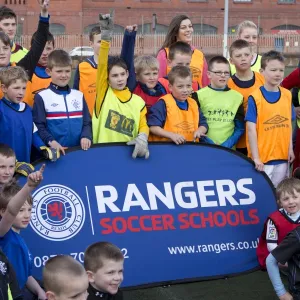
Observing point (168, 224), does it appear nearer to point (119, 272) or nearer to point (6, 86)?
point (119, 272)

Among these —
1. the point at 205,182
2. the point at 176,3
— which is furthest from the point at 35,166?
the point at 176,3

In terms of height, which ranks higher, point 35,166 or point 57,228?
point 35,166

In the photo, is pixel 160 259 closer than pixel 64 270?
No

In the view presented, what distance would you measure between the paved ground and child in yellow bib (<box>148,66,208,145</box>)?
1354 mm

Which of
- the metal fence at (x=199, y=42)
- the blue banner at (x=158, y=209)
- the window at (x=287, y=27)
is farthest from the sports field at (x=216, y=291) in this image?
the window at (x=287, y=27)

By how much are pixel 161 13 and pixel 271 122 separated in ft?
169

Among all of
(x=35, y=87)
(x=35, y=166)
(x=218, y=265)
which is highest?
(x=35, y=87)

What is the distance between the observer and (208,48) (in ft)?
168

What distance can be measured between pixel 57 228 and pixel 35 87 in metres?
1.94

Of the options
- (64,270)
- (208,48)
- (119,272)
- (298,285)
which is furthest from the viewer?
(208,48)

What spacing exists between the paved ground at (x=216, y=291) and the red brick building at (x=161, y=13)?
49.6 m

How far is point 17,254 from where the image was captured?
15.3 ft

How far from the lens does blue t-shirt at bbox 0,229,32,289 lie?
4.61 m

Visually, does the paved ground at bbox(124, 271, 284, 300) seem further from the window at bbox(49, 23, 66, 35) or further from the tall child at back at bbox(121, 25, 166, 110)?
the window at bbox(49, 23, 66, 35)
